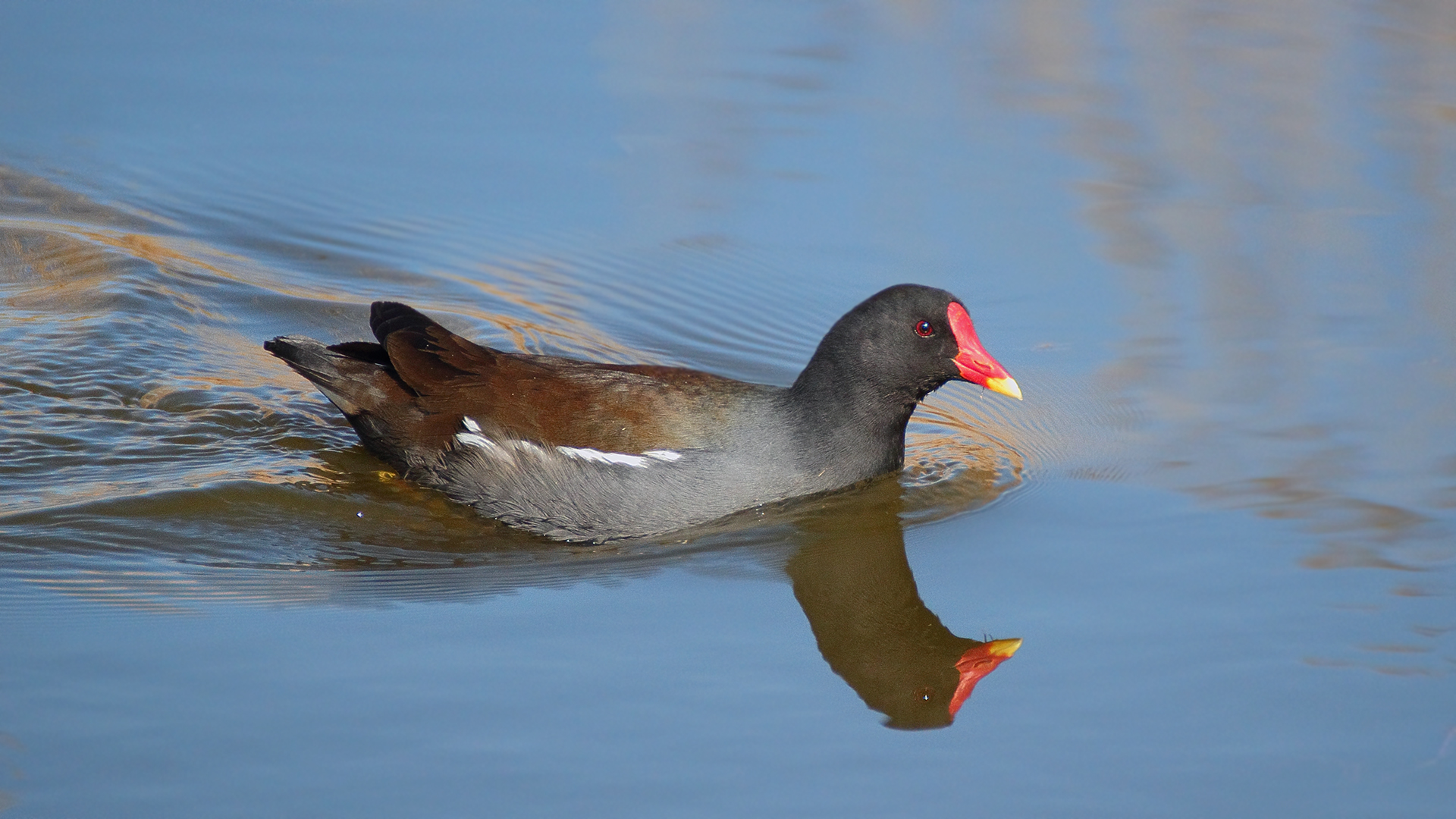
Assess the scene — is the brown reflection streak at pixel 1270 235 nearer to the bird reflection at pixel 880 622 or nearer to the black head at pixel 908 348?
the black head at pixel 908 348

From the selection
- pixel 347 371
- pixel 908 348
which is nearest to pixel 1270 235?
pixel 908 348

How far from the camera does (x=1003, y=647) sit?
4383mm

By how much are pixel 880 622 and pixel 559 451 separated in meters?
1.40

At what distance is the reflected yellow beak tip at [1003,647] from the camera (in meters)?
4.34

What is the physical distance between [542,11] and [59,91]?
2.99m

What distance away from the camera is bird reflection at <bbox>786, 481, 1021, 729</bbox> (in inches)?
165

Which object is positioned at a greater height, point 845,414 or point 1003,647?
point 845,414

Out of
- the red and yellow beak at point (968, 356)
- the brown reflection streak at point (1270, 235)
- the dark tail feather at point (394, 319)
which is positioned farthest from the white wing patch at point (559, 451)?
the brown reflection streak at point (1270, 235)

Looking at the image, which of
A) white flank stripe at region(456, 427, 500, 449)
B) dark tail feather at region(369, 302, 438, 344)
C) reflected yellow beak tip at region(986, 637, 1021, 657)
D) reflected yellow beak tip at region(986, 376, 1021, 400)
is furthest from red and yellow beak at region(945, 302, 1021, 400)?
dark tail feather at region(369, 302, 438, 344)

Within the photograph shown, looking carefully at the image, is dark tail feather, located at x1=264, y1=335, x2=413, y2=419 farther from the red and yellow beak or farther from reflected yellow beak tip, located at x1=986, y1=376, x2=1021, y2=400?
reflected yellow beak tip, located at x1=986, y1=376, x2=1021, y2=400

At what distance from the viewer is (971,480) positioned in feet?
19.2

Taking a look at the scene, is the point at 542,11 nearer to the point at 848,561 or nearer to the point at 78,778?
the point at 848,561

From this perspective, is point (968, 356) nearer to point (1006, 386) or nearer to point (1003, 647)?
point (1006, 386)

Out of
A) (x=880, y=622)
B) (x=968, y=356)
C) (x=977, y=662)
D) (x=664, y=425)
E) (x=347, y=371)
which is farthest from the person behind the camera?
(x=347, y=371)
